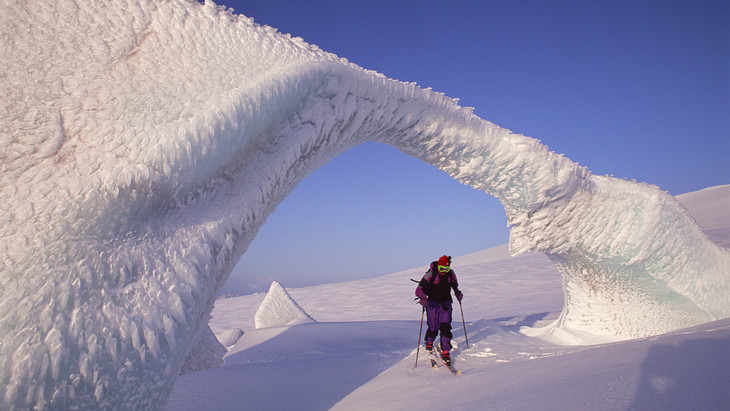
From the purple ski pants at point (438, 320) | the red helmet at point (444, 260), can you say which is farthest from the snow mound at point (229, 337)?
the red helmet at point (444, 260)

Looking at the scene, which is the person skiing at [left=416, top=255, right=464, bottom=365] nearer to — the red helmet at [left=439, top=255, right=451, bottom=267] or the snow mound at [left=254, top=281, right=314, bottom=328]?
the red helmet at [left=439, top=255, right=451, bottom=267]

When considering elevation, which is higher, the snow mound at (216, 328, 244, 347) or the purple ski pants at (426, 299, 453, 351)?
the purple ski pants at (426, 299, 453, 351)

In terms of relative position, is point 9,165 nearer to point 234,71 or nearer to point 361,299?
point 234,71

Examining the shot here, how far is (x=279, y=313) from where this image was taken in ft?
20.9

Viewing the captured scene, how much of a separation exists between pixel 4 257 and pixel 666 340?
8.90 feet

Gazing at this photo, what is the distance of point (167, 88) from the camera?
5.66 ft

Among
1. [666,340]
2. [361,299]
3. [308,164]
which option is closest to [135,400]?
[308,164]

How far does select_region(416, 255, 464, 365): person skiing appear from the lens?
279 cm

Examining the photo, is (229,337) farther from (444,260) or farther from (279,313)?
(444,260)

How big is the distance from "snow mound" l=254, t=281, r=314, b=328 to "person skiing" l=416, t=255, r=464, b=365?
3.81 meters

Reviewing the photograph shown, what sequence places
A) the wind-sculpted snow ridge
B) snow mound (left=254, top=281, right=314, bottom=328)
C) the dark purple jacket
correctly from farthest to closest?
snow mound (left=254, top=281, right=314, bottom=328), the dark purple jacket, the wind-sculpted snow ridge

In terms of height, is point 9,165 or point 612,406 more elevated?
point 9,165

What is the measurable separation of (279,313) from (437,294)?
13.7 ft

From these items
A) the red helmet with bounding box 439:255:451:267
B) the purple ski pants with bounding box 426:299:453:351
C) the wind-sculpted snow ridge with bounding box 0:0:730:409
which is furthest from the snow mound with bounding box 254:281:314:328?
the wind-sculpted snow ridge with bounding box 0:0:730:409
